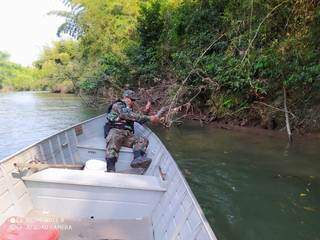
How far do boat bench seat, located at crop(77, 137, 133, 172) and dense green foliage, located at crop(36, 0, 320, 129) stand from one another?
395 cm

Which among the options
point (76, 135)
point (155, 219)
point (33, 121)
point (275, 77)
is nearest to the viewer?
point (155, 219)

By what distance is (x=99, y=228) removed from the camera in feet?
14.0

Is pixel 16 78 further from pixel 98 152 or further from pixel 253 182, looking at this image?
pixel 253 182

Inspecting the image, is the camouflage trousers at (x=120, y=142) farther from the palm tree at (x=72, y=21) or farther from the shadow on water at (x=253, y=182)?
the palm tree at (x=72, y=21)

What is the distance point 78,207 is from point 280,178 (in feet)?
14.7

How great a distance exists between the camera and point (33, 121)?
17.2m

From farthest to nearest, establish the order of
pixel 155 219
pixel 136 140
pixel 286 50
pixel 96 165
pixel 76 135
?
pixel 286 50 → pixel 76 135 → pixel 136 140 → pixel 96 165 → pixel 155 219

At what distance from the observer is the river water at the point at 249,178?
5520 millimetres

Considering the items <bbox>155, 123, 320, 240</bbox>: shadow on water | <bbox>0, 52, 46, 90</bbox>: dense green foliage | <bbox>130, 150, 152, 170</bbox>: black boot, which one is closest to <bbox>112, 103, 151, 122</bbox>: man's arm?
<bbox>130, 150, 152, 170</bbox>: black boot

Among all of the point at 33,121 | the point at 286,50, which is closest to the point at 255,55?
the point at 286,50

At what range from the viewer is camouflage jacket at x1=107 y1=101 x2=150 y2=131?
21.2 feet

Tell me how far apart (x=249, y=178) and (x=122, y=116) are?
2.89 m

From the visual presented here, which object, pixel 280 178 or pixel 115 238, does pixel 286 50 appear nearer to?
pixel 280 178

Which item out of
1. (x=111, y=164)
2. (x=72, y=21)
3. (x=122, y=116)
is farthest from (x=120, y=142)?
(x=72, y=21)
